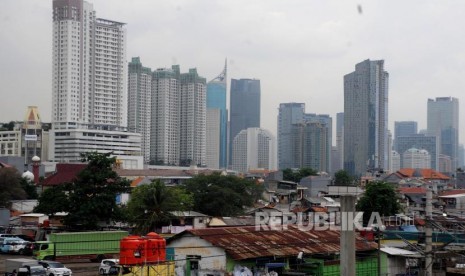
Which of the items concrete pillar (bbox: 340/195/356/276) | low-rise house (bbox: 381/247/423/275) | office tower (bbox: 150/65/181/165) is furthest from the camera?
office tower (bbox: 150/65/181/165)

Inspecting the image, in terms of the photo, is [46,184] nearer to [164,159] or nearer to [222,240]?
[222,240]

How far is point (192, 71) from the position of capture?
129250 mm

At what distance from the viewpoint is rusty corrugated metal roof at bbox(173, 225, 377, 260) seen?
1792cm

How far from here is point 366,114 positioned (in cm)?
12731

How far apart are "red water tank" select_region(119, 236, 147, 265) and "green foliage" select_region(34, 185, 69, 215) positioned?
39.3 feet

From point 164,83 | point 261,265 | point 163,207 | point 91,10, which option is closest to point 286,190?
point 163,207

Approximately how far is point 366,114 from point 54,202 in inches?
4088

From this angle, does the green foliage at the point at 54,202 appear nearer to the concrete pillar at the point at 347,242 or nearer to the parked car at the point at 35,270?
the parked car at the point at 35,270

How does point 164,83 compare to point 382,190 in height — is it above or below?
above

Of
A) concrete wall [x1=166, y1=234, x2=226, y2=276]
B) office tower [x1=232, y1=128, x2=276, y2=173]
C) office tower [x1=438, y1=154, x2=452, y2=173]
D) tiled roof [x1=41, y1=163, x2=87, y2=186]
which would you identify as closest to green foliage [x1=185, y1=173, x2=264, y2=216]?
tiled roof [x1=41, y1=163, x2=87, y2=186]

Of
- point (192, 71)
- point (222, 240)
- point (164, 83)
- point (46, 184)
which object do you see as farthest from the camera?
point (192, 71)

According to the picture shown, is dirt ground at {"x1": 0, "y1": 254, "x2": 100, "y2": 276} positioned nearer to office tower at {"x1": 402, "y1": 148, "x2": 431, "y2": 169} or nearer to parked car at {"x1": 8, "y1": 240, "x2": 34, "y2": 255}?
parked car at {"x1": 8, "y1": 240, "x2": 34, "y2": 255}

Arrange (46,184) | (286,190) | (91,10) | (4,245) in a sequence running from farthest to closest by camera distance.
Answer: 1. (91,10)
2. (286,190)
3. (46,184)
4. (4,245)

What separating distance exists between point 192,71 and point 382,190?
9888 cm
